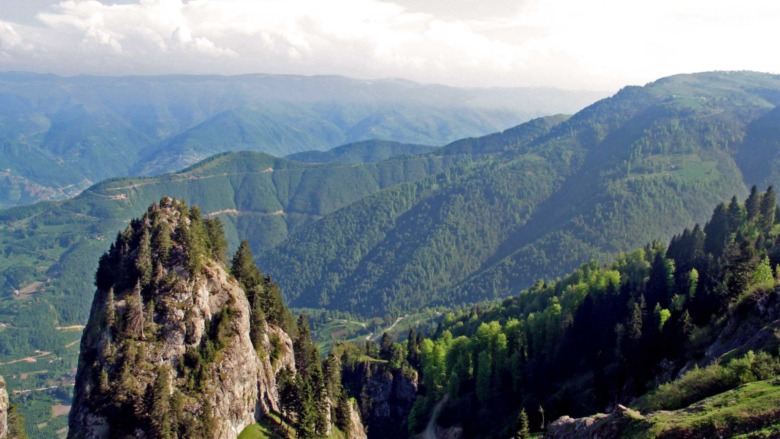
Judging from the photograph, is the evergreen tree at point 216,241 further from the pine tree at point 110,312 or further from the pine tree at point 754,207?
the pine tree at point 754,207

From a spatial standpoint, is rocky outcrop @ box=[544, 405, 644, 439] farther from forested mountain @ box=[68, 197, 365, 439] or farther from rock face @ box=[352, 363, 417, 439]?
rock face @ box=[352, 363, 417, 439]

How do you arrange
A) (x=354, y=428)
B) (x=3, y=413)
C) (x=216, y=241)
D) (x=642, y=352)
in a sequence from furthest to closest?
(x=354, y=428)
(x=216, y=241)
(x=642, y=352)
(x=3, y=413)

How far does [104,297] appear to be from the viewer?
9006 centimetres

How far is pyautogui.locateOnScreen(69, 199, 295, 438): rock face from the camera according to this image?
75125 mm

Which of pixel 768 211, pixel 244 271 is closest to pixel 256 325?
pixel 244 271

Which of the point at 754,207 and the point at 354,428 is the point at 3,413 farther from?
the point at 754,207

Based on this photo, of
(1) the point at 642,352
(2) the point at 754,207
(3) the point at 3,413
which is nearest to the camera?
(3) the point at 3,413

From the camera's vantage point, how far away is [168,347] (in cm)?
8150

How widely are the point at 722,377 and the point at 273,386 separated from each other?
72.8 metres

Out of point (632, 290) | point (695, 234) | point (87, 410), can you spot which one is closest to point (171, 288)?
point (87, 410)

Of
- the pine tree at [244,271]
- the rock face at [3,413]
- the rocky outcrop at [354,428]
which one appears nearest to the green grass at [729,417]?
the rock face at [3,413]

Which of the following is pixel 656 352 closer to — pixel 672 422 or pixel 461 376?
pixel 672 422

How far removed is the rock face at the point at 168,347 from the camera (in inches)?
2958

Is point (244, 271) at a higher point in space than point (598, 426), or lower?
higher
